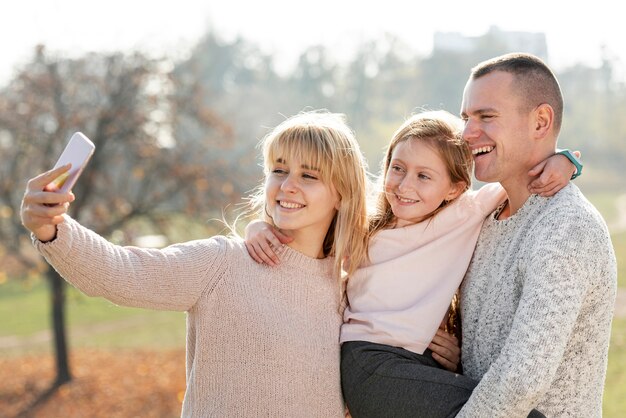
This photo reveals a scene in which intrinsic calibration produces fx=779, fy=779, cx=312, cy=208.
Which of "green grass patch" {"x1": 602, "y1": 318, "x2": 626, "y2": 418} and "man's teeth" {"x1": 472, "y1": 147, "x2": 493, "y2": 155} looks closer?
"man's teeth" {"x1": 472, "y1": 147, "x2": 493, "y2": 155}

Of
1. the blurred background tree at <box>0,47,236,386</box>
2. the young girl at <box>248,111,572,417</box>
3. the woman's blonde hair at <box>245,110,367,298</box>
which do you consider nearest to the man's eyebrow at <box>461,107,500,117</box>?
the young girl at <box>248,111,572,417</box>

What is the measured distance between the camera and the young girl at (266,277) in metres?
2.59

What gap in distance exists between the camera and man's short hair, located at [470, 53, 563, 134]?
9.85 ft

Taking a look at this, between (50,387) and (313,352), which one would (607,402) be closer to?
(50,387)

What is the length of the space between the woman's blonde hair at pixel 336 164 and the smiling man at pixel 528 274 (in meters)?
0.48

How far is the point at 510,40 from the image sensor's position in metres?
24.2

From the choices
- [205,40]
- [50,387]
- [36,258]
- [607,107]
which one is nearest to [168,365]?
[50,387]

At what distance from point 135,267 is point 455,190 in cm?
141

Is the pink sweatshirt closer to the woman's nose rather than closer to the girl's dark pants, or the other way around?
the girl's dark pants

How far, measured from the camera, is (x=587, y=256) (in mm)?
2607

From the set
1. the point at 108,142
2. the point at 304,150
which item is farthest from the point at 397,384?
the point at 108,142

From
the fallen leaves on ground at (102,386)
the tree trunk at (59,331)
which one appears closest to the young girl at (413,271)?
the fallen leaves on ground at (102,386)

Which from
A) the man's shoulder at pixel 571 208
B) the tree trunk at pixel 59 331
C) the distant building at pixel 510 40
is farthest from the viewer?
the tree trunk at pixel 59 331

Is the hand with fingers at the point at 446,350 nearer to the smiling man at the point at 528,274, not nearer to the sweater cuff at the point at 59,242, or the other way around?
the smiling man at the point at 528,274
